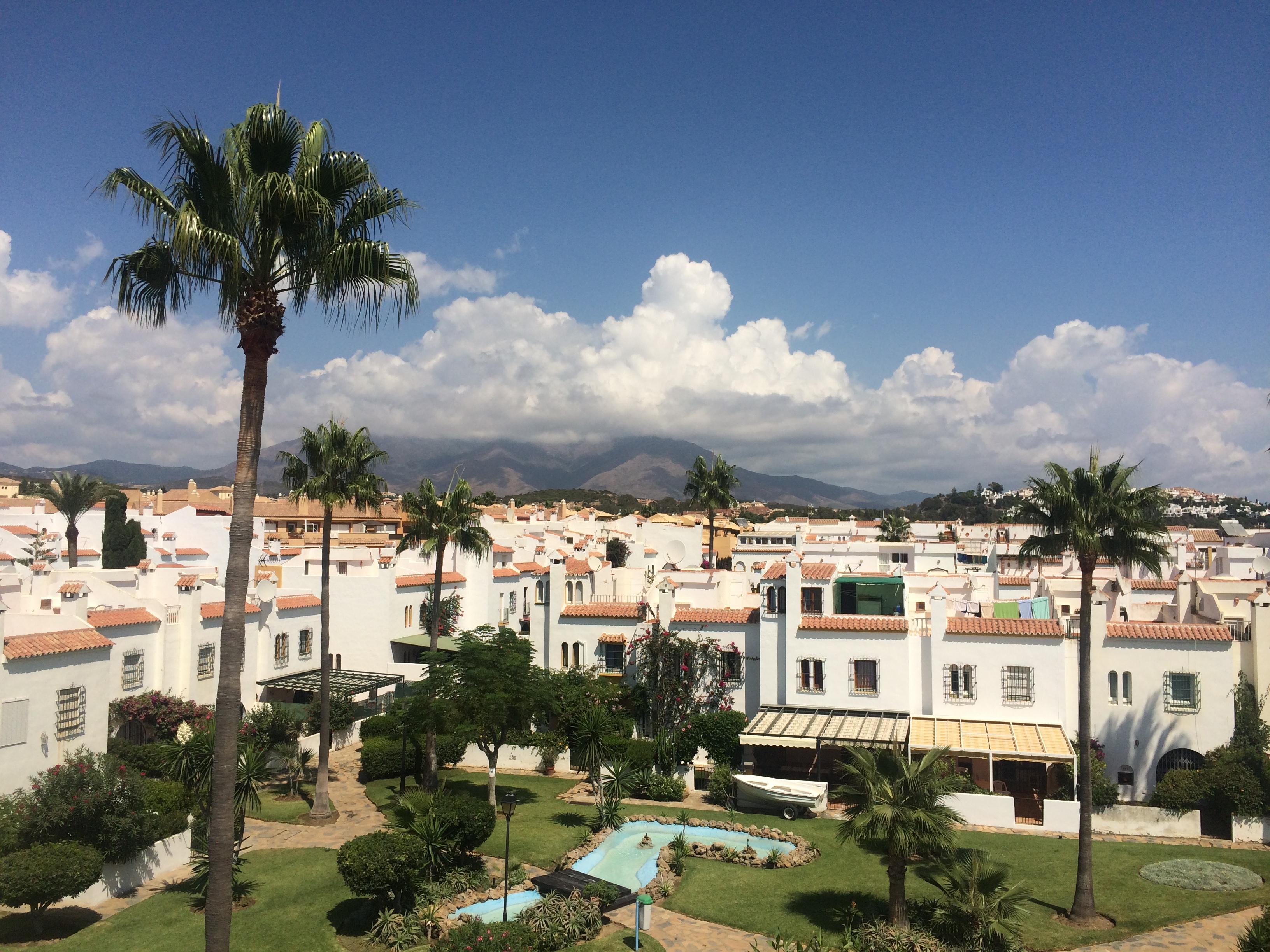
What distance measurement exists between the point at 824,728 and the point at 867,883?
29.7 feet

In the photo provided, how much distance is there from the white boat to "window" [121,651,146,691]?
22345 millimetres

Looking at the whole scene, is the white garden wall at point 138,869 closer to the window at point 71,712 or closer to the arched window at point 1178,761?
the window at point 71,712

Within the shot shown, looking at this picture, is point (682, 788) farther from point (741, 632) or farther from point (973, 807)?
point (973, 807)

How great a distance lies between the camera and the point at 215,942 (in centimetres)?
1255

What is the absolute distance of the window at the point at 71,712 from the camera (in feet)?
84.8

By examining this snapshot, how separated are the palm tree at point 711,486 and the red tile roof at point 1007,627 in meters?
24.6

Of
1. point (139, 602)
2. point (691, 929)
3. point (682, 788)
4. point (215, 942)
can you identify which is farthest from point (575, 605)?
point (215, 942)

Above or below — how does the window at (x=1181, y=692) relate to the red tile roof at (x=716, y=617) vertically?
below

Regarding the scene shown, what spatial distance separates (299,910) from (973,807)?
71.2 feet

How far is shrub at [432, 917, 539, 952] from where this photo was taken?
17.9 m

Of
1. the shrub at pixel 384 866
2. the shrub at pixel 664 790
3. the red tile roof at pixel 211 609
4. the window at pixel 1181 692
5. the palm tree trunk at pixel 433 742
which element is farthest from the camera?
the red tile roof at pixel 211 609

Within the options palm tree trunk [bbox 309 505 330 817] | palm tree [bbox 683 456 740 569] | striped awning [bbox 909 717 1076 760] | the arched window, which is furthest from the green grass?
palm tree [bbox 683 456 740 569]

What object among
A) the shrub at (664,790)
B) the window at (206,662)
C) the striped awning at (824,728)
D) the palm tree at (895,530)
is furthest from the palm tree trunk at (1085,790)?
the palm tree at (895,530)

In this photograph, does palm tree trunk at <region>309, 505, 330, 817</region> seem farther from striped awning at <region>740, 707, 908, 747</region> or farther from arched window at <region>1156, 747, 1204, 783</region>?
arched window at <region>1156, 747, 1204, 783</region>
